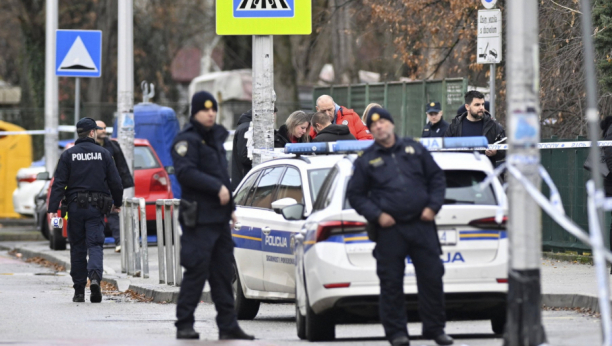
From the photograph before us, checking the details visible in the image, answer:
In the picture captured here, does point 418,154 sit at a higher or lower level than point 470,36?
lower

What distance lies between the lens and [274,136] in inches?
543

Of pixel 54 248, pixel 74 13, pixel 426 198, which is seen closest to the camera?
pixel 426 198

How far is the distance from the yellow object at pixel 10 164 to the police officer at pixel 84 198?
605 inches

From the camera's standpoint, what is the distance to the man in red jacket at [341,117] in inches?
533

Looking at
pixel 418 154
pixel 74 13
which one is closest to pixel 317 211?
pixel 418 154

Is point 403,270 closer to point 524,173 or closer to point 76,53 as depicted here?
point 524,173

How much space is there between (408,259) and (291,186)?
1.89m

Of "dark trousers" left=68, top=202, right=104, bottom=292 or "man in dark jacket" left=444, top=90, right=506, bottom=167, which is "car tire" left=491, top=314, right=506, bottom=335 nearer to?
"man in dark jacket" left=444, top=90, right=506, bottom=167

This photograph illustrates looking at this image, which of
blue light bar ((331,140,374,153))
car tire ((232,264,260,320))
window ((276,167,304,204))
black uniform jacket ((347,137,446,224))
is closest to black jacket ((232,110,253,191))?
car tire ((232,264,260,320))

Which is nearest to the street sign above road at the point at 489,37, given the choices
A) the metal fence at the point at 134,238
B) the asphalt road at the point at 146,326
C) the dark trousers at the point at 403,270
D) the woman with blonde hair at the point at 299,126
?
the woman with blonde hair at the point at 299,126

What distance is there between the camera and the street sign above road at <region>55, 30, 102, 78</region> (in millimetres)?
18844

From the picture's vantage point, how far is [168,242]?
1386cm

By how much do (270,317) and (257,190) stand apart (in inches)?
50.5

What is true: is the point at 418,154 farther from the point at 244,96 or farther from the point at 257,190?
the point at 244,96
